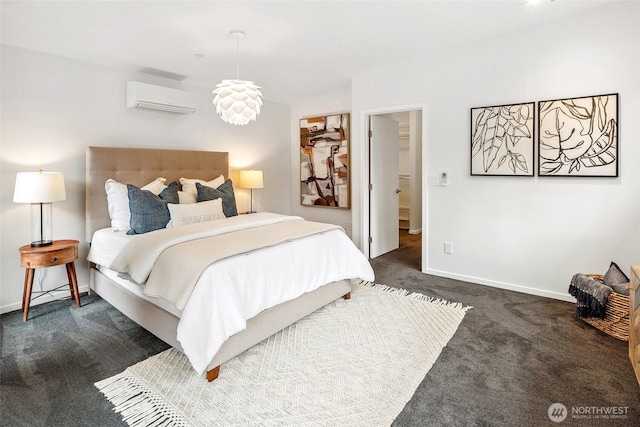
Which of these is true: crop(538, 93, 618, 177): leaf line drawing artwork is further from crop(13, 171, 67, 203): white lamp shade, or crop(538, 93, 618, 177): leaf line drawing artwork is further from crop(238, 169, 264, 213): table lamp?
crop(13, 171, 67, 203): white lamp shade

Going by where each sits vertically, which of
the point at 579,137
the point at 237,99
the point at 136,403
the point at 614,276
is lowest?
the point at 136,403

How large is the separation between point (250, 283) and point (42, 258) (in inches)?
76.9

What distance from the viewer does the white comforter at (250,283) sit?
1.96 meters

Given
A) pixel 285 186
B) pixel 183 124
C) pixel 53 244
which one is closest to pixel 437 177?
pixel 285 186

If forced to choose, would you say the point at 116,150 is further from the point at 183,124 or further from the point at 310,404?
the point at 310,404

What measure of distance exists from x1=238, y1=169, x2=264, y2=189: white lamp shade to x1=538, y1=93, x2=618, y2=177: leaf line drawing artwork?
335 centimetres

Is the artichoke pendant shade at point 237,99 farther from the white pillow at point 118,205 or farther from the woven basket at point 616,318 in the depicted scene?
the woven basket at point 616,318

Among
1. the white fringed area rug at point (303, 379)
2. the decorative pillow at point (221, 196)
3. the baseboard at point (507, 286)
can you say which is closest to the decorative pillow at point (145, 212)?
the decorative pillow at point (221, 196)

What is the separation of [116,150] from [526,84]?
4.14 metres

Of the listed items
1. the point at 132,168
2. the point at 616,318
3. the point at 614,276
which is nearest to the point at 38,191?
the point at 132,168

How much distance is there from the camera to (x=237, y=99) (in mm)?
2842

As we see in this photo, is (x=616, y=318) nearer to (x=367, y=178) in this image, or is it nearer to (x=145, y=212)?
(x=367, y=178)

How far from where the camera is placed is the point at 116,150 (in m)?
3.58

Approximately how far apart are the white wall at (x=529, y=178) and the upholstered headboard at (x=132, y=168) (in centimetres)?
235
